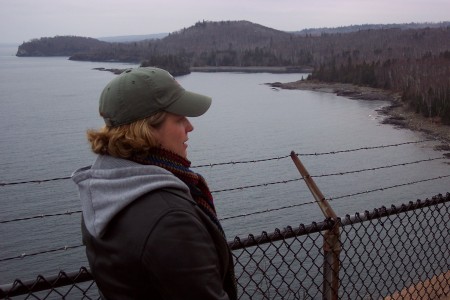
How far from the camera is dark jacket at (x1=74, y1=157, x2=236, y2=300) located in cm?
112

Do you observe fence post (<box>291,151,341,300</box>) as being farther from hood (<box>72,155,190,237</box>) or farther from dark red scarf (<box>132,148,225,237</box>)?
hood (<box>72,155,190,237</box>)

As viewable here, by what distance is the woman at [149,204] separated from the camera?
1.13 meters

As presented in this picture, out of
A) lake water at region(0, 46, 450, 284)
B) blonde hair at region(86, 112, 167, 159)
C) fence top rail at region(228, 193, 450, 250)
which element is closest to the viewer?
blonde hair at region(86, 112, 167, 159)

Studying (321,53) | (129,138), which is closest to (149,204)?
(129,138)

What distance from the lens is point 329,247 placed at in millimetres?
2279

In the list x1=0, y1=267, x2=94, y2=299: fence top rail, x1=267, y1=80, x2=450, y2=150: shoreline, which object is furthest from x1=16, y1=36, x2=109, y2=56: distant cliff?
x1=0, y1=267, x2=94, y2=299: fence top rail

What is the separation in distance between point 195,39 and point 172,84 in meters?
140

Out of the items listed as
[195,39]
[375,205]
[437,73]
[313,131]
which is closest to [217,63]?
[195,39]

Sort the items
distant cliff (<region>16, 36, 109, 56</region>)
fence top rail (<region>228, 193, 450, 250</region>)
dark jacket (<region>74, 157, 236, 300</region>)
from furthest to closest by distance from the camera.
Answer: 1. distant cliff (<region>16, 36, 109, 56</region>)
2. fence top rail (<region>228, 193, 450, 250</region>)
3. dark jacket (<region>74, 157, 236, 300</region>)

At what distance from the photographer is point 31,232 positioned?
632 inches

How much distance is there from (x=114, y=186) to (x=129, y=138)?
13 centimetres

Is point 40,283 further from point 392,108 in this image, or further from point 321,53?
Answer: point 321,53

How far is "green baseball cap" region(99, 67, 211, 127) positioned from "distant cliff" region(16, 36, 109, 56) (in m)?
144

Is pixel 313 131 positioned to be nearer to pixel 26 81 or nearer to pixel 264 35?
pixel 26 81
